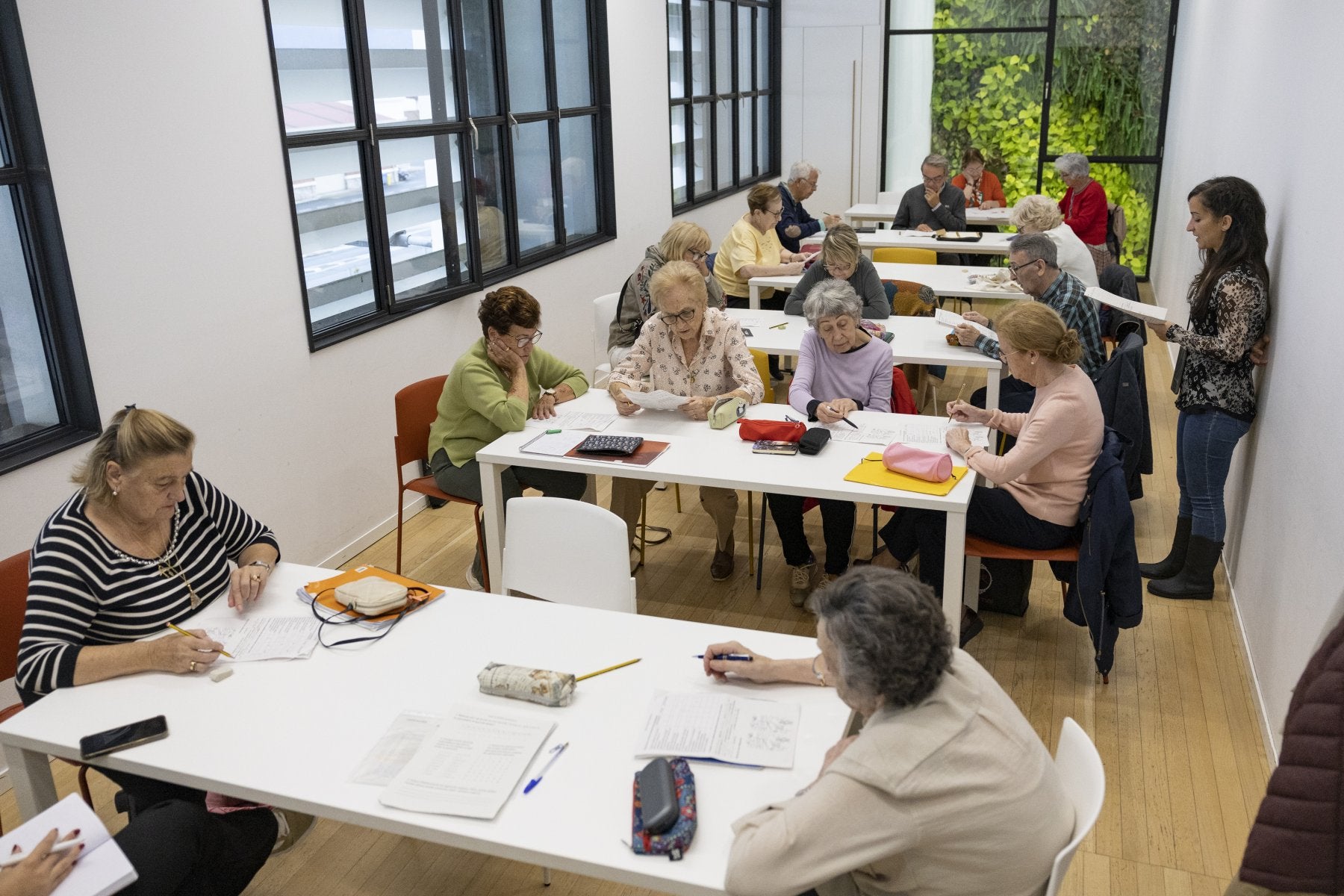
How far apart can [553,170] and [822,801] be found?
17.4 feet

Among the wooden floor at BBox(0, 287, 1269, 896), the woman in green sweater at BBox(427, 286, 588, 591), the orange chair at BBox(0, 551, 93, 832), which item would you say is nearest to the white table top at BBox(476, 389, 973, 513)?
the woman in green sweater at BBox(427, 286, 588, 591)

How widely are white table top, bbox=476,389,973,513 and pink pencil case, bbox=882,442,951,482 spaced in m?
0.07

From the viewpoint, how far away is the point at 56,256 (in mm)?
3240

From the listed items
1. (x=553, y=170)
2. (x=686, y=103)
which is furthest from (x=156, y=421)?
(x=686, y=103)

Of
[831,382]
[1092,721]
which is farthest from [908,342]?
[1092,721]

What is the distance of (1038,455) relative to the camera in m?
3.34

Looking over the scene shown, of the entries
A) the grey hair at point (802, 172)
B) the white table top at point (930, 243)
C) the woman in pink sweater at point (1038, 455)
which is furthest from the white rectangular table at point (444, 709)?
the grey hair at point (802, 172)

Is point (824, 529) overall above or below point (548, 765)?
below

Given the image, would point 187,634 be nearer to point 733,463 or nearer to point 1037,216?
point 733,463

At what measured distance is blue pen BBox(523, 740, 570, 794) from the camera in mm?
1968

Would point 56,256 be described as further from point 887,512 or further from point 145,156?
point 887,512

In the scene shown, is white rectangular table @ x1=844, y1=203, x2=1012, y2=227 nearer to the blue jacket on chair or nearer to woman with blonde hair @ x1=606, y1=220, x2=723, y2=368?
woman with blonde hair @ x1=606, y1=220, x2=723, y2=368

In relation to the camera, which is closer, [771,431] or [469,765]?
[469,765]

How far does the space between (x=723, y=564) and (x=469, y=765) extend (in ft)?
8.08
